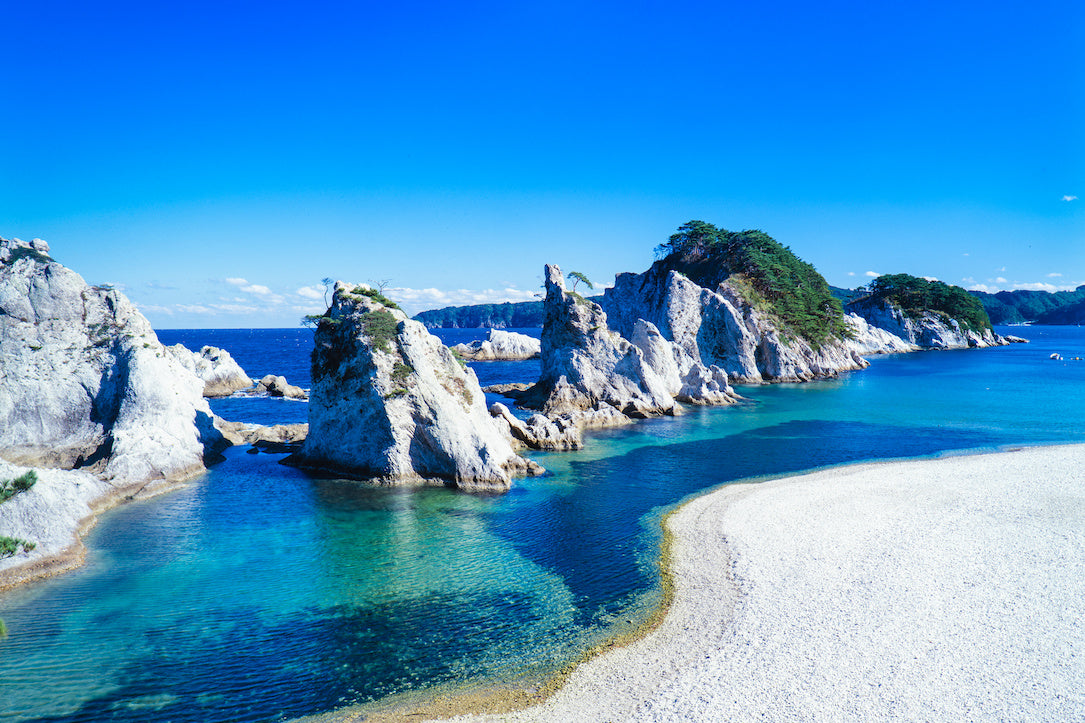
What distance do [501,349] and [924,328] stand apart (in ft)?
321

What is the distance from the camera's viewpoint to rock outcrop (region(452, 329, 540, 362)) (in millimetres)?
104062

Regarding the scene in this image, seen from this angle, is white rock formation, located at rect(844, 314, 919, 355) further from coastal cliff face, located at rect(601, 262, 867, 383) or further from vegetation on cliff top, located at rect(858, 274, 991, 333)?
coastal cliff face, located at rect(601, 262, 867, 383)

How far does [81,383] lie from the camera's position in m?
29.7

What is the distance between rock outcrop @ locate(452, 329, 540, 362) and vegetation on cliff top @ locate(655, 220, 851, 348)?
2958 centimetres

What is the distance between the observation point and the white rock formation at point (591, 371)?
49.2 m

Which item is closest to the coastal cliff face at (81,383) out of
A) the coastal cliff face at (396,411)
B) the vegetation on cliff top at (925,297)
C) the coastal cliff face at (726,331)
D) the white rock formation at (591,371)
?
the coastal cliff face at (396,411)

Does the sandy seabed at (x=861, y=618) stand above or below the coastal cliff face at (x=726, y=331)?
below

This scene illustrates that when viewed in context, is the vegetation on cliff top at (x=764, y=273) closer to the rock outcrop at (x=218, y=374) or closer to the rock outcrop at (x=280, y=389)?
the rock outcrop at (x=280, y=389)

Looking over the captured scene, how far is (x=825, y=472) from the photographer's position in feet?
102

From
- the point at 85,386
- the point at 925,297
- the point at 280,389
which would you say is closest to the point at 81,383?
the point at 85,386

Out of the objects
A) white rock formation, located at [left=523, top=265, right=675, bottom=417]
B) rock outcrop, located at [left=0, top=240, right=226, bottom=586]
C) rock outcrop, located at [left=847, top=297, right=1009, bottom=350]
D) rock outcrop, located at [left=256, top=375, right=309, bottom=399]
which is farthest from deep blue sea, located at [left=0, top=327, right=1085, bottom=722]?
rock outcrop, located at [left=847, top=297, right=1009, bottom=350]

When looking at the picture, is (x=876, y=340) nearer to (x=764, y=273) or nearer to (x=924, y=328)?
(x=924, y=328)

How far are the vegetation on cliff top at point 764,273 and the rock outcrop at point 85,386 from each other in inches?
2651

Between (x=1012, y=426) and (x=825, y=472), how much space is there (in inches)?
939
